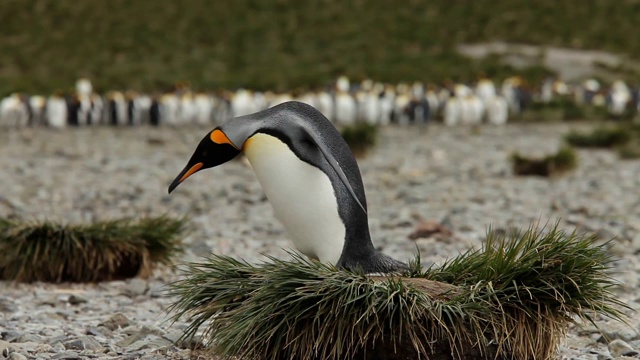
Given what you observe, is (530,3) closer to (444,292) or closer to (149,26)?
(149,26)

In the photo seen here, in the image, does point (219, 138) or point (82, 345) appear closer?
point (219, 138)

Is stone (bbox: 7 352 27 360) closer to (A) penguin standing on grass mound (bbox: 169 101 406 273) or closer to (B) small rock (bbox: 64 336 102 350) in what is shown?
(B) small rock (bbox: 64 336 102 350)

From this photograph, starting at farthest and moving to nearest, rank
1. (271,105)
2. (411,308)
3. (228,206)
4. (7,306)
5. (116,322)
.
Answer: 1. (271,105)
2. (228,206)
3. (7,306)
4. (116,322)
5. (411,308)

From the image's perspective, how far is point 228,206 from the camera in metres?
12.7

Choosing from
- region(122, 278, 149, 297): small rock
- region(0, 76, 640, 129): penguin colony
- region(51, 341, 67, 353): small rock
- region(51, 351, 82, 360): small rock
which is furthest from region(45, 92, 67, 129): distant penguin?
region(51, 351, 82, 360): small rock

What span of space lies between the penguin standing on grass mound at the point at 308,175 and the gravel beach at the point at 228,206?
17.3 inches

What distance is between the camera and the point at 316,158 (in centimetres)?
491

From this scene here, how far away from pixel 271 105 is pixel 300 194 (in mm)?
27378

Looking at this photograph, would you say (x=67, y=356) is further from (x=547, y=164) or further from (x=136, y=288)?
(x=547, y=164)

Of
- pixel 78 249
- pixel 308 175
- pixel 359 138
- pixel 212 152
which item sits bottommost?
pixel 78 249

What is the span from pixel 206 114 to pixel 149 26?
938 inches

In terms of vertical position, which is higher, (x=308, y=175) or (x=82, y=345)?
(x=308, y=175)

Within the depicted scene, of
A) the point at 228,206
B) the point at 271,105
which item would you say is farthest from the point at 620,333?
the point at 271,105

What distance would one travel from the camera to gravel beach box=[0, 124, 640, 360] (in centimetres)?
567
